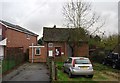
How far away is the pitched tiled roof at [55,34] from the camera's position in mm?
42231

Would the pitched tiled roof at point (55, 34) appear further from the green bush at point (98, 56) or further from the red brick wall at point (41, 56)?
the green bush at point (98, 56)

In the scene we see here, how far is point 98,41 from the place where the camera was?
49.0 metres

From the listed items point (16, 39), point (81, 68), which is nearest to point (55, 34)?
point (16, 39)

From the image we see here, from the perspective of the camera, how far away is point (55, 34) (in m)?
43.7

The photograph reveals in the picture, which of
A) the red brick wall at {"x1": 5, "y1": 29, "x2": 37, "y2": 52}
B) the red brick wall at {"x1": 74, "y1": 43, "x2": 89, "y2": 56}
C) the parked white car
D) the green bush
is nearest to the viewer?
the parked white car

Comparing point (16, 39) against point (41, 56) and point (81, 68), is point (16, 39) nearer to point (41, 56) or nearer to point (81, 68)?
point (41, 56)

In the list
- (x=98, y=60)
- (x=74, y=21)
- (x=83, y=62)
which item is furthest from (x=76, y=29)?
(x=83, y=62)

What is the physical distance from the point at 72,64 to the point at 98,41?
103 ft

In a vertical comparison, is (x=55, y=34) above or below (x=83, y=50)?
above

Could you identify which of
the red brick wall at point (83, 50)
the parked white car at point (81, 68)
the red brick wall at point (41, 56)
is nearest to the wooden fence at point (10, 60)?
the parked white car at point (81, 68)

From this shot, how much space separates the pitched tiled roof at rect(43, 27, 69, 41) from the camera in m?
42.2

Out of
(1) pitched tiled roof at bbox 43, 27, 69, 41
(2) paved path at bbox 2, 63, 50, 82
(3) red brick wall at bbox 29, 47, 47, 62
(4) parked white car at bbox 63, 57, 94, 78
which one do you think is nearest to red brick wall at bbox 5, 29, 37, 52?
(3) red brick wall at bbox 29, 47, 47, 62

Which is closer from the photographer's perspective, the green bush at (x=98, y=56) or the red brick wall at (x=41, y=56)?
the green bush at (x=98, y=56)

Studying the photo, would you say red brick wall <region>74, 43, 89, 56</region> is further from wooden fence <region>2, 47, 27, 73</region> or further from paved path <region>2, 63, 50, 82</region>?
paved path <region>2, 63, 50, 82</region>
